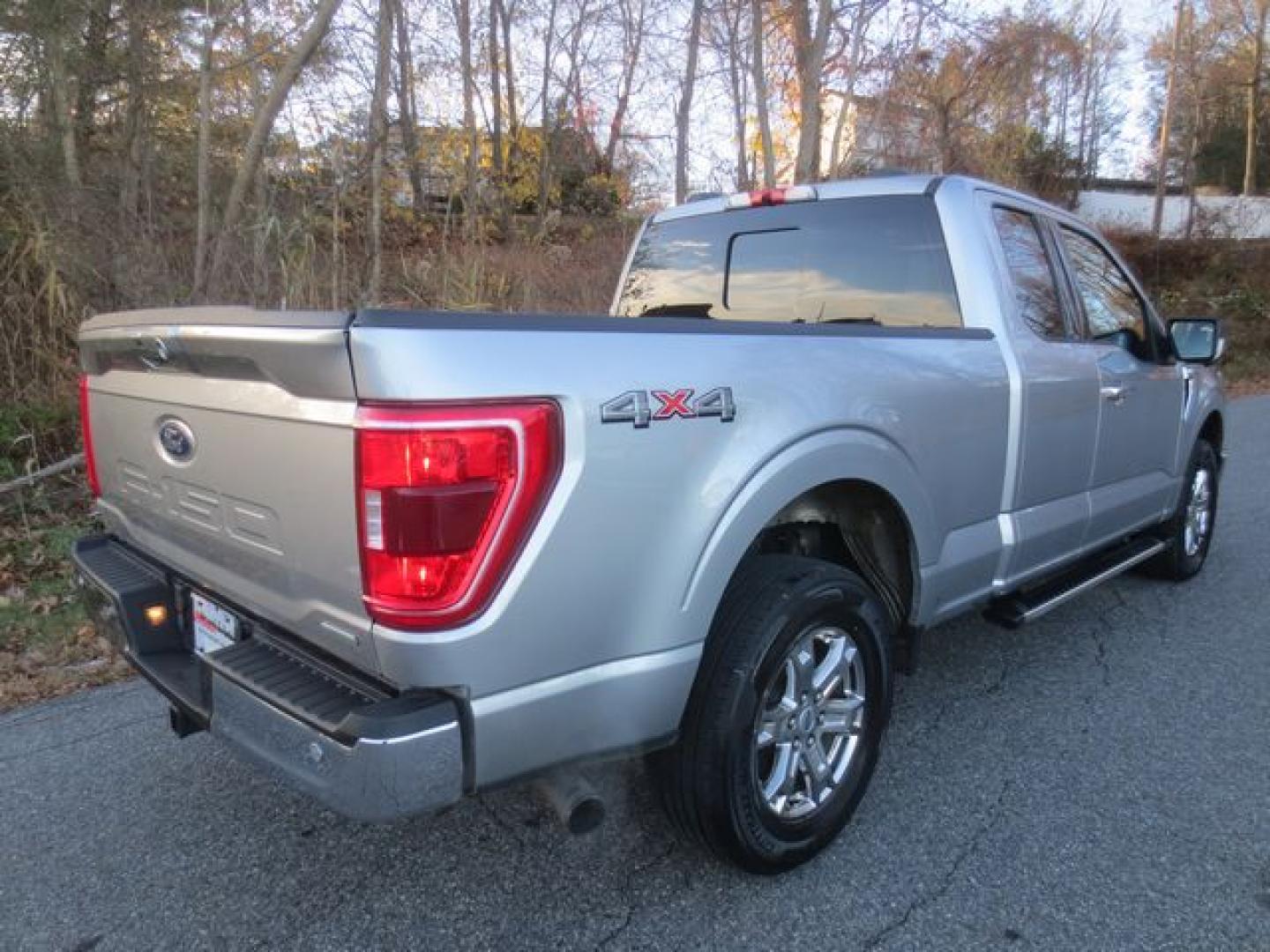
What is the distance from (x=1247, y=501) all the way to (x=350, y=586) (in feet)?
23.2

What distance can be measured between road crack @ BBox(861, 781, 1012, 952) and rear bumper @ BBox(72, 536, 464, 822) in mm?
1163

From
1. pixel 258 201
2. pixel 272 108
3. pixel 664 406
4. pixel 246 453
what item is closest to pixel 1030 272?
pixel 664 406

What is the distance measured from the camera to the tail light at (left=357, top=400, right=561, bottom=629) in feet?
5.48

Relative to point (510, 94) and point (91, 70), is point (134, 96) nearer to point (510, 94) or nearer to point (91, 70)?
point (91, 70)

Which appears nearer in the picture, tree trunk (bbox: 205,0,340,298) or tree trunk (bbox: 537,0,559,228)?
tree trunk (bbox: 205,0,340,298)

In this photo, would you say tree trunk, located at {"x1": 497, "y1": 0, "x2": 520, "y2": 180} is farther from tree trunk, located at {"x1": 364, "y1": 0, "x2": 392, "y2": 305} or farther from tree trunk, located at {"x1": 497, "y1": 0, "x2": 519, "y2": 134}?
tree trunk, located at {"x1": 364, "y1": 0, "x2": 392, "y2": 305}

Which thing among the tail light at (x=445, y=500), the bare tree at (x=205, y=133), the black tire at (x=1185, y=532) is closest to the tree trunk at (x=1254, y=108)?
the black tire at (x=1185, y=532)

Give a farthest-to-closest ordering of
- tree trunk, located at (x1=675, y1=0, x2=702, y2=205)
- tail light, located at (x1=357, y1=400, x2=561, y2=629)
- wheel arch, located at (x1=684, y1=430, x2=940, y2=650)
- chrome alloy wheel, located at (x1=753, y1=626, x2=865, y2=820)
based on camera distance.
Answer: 1. tree trunk, located at (x1=675, y1=0, x2=702, y2=205)
2. chrome alloy wheel, located at (x1=753, y1=626, x2=865, y2=820)
3. wheel arch, located at (x1=684, y1=430, x2=940, y2=650)
4. tail light, located at (x1=357, y1=400, x2=561, y2=629)

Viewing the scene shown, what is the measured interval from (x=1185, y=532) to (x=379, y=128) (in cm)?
824

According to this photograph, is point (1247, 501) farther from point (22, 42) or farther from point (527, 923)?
point (22, 42)

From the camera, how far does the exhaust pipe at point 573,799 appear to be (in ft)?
6.38

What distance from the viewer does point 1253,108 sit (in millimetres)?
31547

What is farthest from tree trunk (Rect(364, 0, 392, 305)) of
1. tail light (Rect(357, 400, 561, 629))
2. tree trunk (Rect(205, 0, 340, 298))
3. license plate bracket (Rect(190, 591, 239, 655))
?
tail light (Rect(357, 400, 561, 629))

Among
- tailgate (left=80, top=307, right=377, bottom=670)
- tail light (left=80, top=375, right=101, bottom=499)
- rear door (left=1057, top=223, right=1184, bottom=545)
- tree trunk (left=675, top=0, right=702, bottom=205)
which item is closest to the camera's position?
tailgate (left=80, top=307, right=377, bottom=670)
